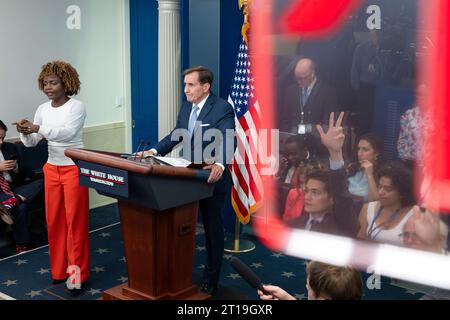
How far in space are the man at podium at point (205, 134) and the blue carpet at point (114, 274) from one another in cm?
39

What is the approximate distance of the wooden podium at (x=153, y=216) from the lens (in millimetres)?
3148

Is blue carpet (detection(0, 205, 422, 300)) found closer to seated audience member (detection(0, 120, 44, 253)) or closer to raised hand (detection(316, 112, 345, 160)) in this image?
seated audience member (detection(0, 120, 44, 253))

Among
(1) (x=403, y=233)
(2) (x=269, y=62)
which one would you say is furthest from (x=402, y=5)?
(1) (x=403, y=233)

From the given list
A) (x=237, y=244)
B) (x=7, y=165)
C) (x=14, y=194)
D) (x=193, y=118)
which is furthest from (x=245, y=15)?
(x=14, y=194)

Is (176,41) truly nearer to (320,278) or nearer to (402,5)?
(402,5)

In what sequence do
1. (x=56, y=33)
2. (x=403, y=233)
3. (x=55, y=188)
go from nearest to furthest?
(x=55, y=188) < (x=403, y=233) < (x=56, y=33)

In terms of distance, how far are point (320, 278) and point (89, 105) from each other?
440cm

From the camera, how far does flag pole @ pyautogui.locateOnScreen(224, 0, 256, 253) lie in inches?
185

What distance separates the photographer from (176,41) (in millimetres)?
5156

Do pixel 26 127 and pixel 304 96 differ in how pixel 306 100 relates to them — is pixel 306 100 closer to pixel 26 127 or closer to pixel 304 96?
pixel 304 96

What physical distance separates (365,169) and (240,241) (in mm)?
1258

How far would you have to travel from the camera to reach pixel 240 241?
5.05m

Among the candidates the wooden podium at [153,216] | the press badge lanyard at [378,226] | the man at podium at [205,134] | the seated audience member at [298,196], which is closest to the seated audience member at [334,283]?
the wooden podium at [153,216]

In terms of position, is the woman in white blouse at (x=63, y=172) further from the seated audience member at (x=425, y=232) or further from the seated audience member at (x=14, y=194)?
the seated audience member at (x=425, y=232)
